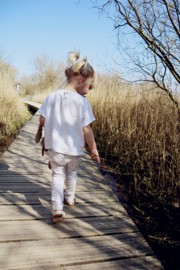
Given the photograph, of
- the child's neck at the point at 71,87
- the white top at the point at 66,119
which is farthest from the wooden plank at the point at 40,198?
the child's neck at the point at 71,87

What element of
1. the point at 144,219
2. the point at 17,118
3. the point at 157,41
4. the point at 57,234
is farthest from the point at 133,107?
the point at 17,118

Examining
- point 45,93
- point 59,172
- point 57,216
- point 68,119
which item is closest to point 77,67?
point 68,119

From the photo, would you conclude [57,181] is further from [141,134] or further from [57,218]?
[141,134]

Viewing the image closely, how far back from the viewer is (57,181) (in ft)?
4.76

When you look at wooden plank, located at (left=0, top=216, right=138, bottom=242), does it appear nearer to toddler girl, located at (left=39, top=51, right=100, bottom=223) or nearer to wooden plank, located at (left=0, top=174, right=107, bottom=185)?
toddler girl, located at (left=39, top=51, right=100, bottom=223)

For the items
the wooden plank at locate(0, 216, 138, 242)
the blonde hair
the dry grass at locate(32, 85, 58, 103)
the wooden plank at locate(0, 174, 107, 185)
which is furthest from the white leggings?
the dry grass at locate(32, 85, 58, 103)

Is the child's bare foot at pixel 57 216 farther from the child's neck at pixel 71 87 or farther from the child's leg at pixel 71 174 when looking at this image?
the child's neck at pixel 71 87

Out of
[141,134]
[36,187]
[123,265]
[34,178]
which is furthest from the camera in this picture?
[141,134]

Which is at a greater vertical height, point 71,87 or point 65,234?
point 71,87

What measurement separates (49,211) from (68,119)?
769mm

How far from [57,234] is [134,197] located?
42.8 inches

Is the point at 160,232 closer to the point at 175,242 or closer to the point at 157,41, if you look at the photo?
the point at 175,242

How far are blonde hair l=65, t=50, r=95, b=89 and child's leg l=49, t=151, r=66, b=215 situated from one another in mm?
590

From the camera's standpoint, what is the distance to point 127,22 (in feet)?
8.14
